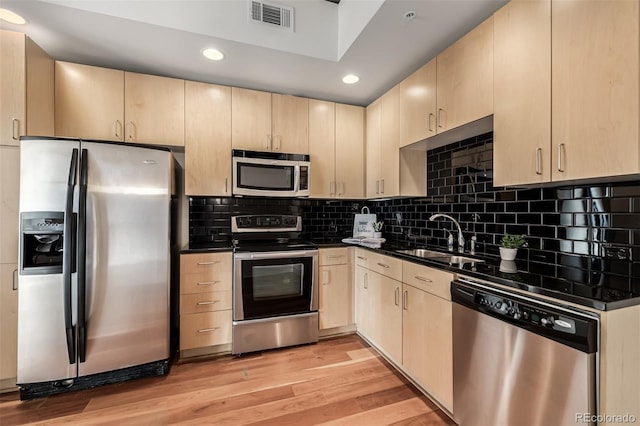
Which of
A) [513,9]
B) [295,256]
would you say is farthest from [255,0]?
[295,256]

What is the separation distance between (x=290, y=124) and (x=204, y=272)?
5.60ft

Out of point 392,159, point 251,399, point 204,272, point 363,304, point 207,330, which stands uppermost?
point 392,159

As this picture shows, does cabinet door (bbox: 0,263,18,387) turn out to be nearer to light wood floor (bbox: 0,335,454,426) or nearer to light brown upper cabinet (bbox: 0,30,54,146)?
light wood floor (bbox: 0,335,454,426)

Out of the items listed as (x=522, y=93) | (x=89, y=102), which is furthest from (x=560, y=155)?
(x=89, y=102)

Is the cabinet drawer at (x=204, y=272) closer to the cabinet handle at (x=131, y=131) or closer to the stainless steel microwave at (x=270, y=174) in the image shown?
the stainless steel microwave at (x=270, y=174)

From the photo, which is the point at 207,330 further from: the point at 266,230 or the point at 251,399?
the point at 266,230

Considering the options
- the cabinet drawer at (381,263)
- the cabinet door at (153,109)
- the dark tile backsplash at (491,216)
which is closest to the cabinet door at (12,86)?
the cabinet door at (153,109)

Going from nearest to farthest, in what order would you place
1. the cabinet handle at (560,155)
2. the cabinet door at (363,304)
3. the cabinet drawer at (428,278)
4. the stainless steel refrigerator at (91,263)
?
the cabinet handle at (560,155) → the cabinet drawer at (428,278) → the stainless steel refrigerator at (91,263) → the cabinet door at (363,304)

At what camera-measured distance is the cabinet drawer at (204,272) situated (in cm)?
228

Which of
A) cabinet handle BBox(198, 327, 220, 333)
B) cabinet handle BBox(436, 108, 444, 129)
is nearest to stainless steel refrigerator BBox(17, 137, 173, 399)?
cabinet handle BBox(198, 327, 220, 333)

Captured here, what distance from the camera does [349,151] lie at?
310 centimetres

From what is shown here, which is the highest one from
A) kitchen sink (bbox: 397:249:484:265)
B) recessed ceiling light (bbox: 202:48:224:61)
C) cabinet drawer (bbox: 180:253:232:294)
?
recessed ceiling light (bbox: 202:48:224:61)

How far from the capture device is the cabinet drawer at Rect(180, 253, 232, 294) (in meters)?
2.28

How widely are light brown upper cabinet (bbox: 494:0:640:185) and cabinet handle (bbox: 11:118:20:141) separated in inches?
124
